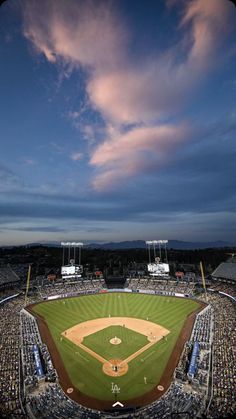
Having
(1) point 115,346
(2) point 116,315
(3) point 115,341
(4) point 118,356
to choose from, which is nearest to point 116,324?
(2) point 116,315

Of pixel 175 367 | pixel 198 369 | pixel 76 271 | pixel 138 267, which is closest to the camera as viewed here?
pixel 198 369

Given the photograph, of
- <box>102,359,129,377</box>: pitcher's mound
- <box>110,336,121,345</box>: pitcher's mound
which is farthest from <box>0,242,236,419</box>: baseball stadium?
<box>102,359,129,377</box>: pitcher's mound

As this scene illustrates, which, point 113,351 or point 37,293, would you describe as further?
point 37,293

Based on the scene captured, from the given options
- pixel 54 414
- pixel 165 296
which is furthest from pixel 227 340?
pixel 165 296

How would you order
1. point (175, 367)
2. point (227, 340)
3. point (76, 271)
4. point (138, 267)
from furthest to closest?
point (138, 267) < point (76, 271) < point (227, 340) < point (175, 367)

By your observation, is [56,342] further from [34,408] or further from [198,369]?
[198,369]

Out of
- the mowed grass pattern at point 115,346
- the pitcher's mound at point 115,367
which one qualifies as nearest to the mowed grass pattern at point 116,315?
the pitcher's mound at point 115,367

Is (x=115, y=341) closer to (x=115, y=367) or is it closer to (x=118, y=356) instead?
(x=118, y=356)
